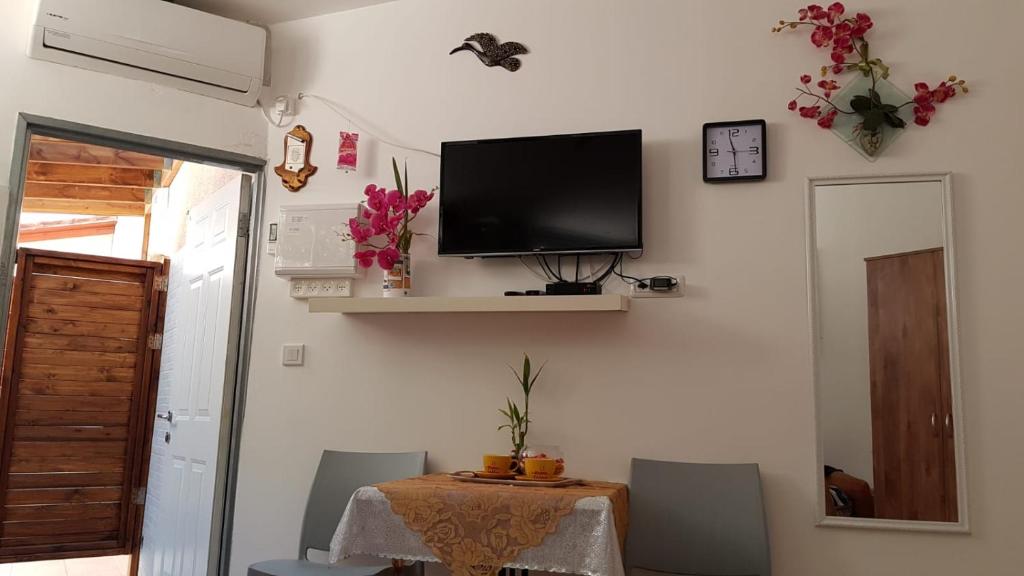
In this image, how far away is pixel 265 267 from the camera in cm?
333

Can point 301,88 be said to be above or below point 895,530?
above

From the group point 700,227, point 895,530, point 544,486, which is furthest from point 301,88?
point 895,530

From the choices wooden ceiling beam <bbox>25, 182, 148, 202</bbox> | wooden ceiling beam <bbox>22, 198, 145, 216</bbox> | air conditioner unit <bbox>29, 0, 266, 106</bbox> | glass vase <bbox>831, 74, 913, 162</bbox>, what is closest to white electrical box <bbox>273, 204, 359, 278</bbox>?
air conditioner unit <bbox>29, 0, 266, 106</bbox>

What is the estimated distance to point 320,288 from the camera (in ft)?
10.5

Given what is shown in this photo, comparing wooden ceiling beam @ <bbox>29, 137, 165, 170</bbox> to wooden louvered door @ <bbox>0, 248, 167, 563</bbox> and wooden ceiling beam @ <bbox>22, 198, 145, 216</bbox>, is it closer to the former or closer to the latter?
wooden louvered door @ <bbox>0, 248, 167, 563</bbox>

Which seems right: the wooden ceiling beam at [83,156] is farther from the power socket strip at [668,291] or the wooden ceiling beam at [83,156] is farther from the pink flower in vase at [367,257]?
the power socket strip at [668,291]

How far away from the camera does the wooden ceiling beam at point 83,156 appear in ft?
14.6

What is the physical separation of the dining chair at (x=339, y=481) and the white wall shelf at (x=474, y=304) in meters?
0.58

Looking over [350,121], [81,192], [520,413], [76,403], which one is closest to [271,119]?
[350,121]

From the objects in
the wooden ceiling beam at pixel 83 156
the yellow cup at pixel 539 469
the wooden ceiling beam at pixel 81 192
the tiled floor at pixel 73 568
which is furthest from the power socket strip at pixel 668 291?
the wooden ceiling beam at pixel 81 192

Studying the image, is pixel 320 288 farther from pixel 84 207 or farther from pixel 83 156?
pixel 84 207

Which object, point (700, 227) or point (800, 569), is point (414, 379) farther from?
point (800, 569)

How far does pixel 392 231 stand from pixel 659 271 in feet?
3.40

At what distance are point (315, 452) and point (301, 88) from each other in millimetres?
1578
